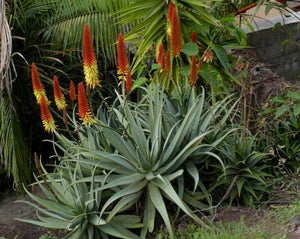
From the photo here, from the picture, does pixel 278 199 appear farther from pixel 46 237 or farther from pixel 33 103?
pixel 33 103

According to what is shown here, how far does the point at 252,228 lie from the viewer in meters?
3.45

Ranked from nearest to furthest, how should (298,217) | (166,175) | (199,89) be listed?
(298,217) → (166,175) → (199,89)

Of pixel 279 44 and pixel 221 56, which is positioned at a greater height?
pixel 221 56

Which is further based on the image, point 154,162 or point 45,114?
point 154,162

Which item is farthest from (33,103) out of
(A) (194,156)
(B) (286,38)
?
(B) (286,38)

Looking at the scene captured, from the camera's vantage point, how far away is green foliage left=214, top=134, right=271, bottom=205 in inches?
153

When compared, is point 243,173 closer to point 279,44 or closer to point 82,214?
point 82,214

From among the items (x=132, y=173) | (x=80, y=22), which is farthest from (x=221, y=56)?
(x=80, y=22)

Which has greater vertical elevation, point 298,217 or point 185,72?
point 185,72

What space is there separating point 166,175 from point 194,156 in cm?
32

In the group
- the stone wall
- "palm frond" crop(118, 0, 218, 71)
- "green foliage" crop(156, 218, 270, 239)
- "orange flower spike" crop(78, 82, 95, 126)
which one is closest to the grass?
"green foliage" crop(156, 218, 270, 239)

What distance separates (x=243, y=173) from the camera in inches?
156

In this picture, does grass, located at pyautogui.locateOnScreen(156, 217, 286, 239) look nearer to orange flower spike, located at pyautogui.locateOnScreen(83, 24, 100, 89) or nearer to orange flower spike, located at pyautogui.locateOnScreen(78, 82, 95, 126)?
orange flower spike, located at pyautogui.locateOnScreen(78, 82, 95, 126)

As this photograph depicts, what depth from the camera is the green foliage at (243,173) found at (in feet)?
12.8
